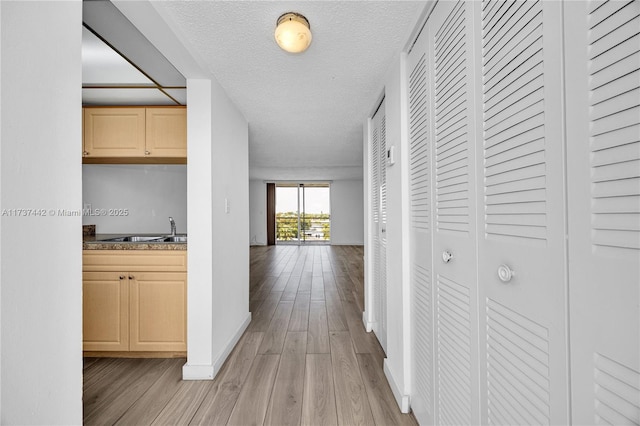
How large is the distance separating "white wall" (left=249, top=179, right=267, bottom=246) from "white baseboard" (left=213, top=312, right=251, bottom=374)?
6923 mm

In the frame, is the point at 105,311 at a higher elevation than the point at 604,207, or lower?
lower

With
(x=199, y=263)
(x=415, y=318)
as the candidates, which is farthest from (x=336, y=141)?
(x=415, y=318)

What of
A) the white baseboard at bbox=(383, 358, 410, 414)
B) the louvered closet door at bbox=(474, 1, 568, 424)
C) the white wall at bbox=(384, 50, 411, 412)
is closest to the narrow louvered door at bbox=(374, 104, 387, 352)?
the white wall at bbox=(384, 50, 411, 412)

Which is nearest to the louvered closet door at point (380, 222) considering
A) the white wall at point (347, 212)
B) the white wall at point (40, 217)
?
the white wall at point (40, 217)

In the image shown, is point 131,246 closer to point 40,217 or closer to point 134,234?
point 134,234

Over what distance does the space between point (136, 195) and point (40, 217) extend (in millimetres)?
2745

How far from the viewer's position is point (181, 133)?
258 centimetres

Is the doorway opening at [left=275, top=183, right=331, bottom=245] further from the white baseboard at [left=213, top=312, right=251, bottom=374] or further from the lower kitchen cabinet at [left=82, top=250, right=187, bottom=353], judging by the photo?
the lower kitchen cabinet at [left=82, top=250, right=187, bottom=353]

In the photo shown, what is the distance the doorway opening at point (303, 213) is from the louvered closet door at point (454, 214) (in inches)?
330

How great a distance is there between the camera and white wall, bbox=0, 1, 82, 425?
751 millimetres

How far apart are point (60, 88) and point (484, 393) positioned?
5.55 feet

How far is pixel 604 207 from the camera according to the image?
554mm

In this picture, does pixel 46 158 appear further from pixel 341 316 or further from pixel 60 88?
pixel 341 316

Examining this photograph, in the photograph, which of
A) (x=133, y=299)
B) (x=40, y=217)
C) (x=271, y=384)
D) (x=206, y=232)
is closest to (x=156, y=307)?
(x=133, y=299)
